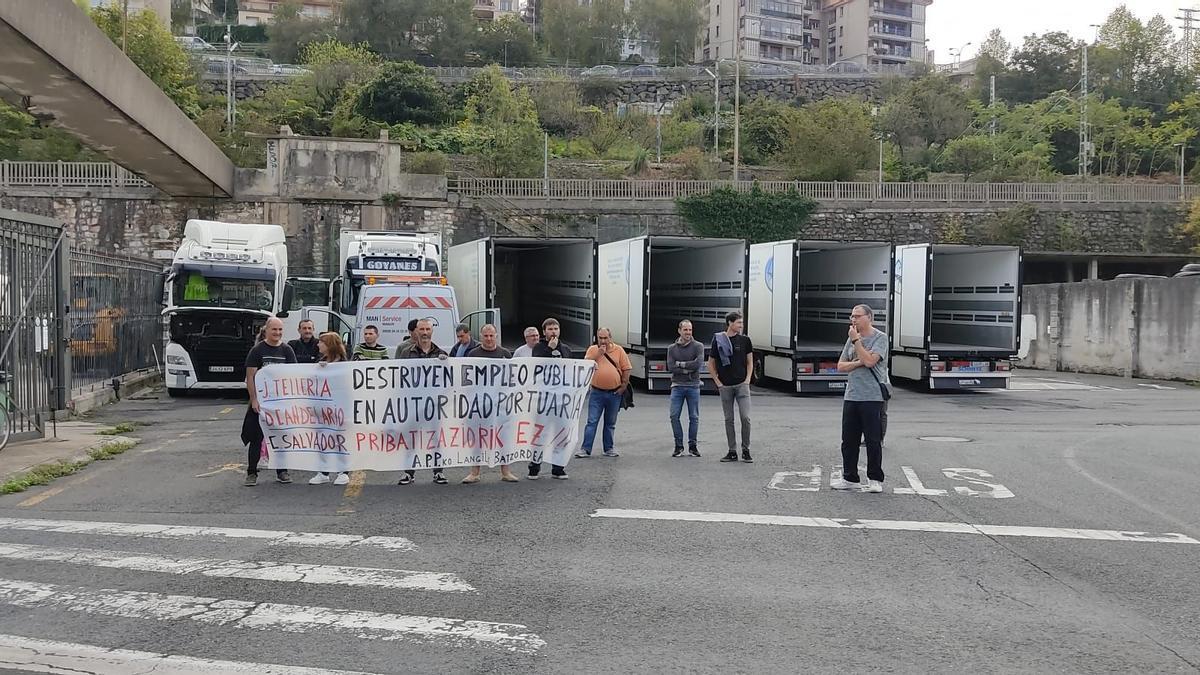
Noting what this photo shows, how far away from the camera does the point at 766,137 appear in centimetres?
6588

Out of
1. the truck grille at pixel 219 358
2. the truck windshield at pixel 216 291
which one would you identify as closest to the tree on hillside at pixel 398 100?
the truck windshield at pixel 216 291

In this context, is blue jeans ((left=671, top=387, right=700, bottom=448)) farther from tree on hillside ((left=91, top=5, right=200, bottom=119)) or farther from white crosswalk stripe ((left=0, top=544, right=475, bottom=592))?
tree on hillside ((left=91, top=5, right=200, bottom=119))

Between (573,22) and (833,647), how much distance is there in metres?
104

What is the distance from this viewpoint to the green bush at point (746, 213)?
45000mm

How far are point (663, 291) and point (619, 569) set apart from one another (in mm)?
18915

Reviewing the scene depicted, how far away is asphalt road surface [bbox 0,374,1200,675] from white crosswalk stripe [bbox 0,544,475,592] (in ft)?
0.09

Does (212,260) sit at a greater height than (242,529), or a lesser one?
greater

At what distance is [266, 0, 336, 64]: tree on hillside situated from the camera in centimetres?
9394

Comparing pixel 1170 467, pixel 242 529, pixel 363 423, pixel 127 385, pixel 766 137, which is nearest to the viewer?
pixel 242 529

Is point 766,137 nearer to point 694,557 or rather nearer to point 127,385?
point 127,385

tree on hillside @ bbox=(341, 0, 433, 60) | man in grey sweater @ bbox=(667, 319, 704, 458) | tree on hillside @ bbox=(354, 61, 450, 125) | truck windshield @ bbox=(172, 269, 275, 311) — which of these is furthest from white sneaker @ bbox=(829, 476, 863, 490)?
tree on hillside @ bbox=(341, 0, 433, 60)

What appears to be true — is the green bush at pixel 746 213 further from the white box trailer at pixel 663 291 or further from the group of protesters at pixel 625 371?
the group of protesters at pixel 625 371

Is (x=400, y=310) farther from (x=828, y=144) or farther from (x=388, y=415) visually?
(x=828, y=144)

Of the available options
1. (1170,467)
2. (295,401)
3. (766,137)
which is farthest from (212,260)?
(766,137)
